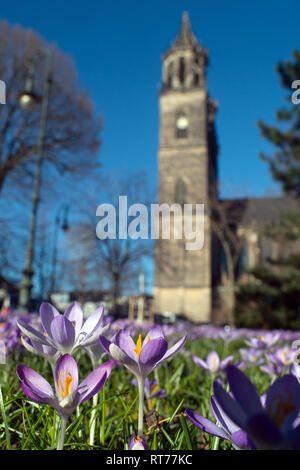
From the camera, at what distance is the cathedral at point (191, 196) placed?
27.8 meters

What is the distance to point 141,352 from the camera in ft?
2.04

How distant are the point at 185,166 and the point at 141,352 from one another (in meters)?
29.9

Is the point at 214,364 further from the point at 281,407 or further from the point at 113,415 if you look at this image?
the point at 281,407

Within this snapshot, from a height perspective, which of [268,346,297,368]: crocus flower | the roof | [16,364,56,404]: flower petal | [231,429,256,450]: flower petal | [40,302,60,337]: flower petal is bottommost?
[268,346,297,368]: crocus flower

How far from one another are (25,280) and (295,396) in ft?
21.4

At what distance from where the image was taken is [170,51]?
31531 millimetres

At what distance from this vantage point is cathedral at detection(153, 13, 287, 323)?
91.3 feet

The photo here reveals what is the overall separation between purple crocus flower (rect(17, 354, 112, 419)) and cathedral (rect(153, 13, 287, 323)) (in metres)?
25.0

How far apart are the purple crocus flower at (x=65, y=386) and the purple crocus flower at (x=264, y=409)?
196 mm

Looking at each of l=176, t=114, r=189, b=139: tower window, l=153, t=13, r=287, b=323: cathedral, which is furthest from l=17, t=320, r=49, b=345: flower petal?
l=176, t=114, r=189, b=139: tower window

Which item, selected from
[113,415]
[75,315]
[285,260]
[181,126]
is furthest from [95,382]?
[181,126]

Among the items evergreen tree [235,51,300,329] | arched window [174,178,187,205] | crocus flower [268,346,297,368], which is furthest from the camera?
arched window [174,178,187,205]

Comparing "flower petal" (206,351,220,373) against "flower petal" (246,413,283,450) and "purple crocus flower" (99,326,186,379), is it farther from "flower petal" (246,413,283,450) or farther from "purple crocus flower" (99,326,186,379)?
"flower petal" (246,413,283,450)

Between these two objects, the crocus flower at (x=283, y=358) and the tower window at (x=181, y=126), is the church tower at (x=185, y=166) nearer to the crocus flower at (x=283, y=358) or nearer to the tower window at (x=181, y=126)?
the tower window at (x=181, y=126)
